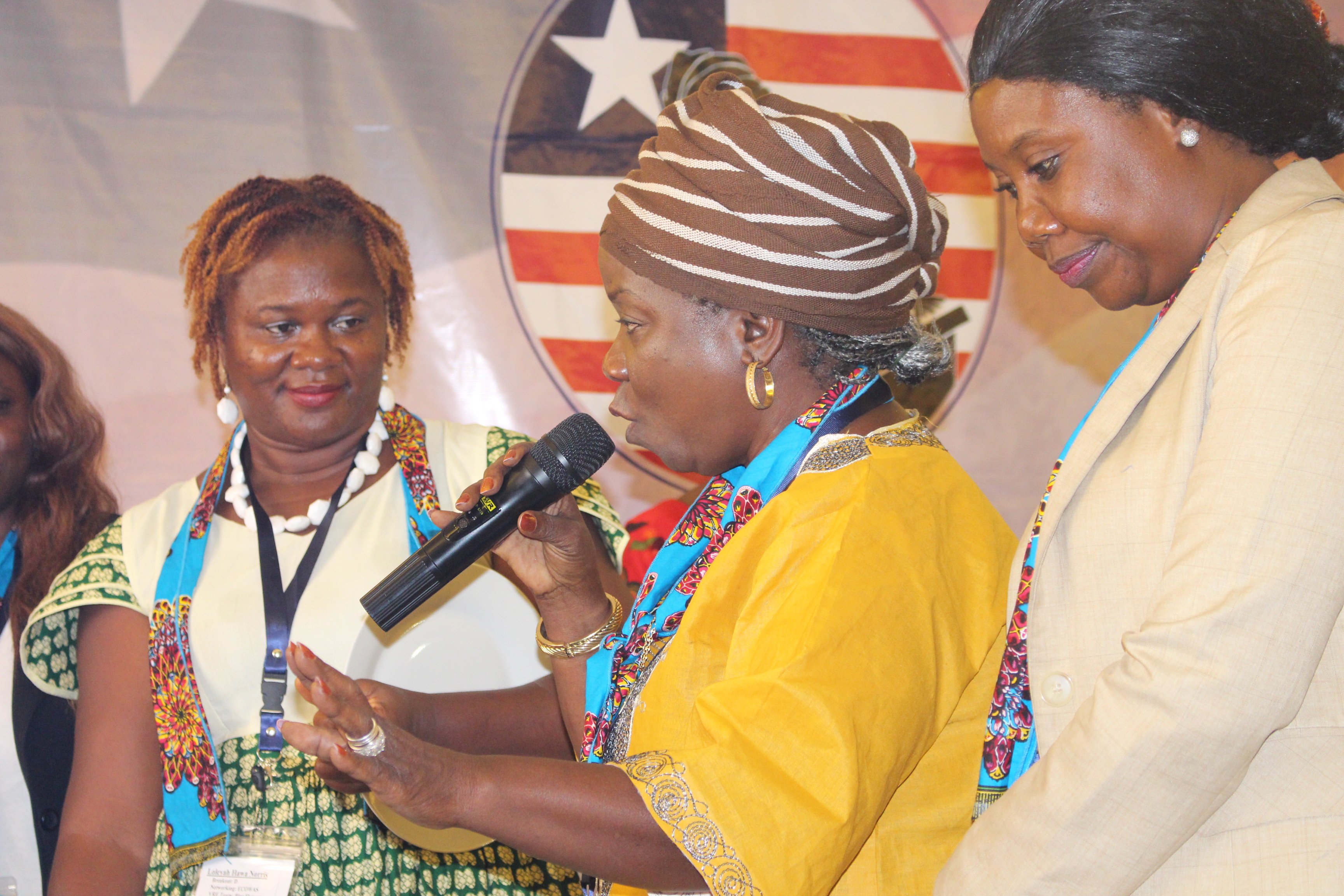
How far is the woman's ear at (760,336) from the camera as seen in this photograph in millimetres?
1605

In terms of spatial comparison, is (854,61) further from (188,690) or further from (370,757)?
(370,757)

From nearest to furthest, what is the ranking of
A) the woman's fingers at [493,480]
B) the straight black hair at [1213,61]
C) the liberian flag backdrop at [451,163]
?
the straight black hair at [1213,61]
the woman's fingers at [493,480]
the liberian flag backdrop at [451,163]

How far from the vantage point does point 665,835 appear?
4.11 ft

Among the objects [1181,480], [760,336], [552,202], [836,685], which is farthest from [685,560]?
[552,202]

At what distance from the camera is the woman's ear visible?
5.27 ft

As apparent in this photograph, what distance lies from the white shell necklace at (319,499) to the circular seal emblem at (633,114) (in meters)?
1.05

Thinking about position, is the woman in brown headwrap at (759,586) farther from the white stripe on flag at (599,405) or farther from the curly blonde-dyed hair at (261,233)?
the white stripe on flag at (599,405)

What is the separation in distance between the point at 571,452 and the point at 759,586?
470 mm

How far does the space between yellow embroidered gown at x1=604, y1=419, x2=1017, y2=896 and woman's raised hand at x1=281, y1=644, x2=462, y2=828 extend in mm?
214

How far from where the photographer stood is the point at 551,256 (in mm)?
3537

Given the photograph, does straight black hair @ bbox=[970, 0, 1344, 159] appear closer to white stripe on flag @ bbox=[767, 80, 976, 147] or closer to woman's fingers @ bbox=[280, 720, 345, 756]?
woman's fingers @ bbox=[280, 720, 345, 756]

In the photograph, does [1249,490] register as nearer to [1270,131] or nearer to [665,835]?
[1270,131]

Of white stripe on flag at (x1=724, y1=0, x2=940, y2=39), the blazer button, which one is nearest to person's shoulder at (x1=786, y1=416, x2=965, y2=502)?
the blazer button

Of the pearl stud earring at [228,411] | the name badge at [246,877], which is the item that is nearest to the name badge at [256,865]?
the name badge at [246,877]
